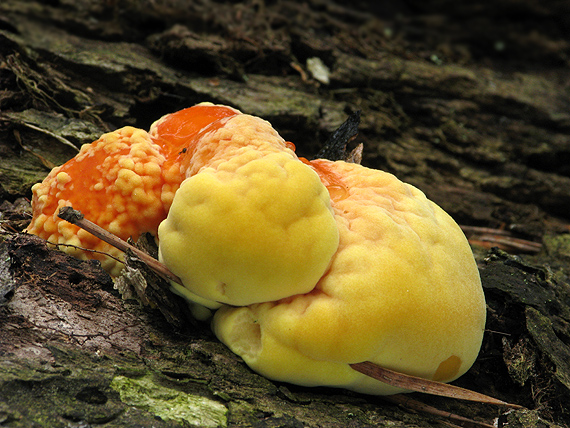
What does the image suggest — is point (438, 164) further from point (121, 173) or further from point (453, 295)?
point (121, 173)

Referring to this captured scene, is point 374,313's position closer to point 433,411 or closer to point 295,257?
point 295,257

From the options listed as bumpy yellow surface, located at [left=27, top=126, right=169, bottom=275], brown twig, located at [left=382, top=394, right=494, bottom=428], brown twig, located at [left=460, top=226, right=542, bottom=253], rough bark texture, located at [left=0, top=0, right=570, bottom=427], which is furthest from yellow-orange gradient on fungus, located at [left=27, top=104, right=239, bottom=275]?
brown twig, located at [left=460, top=226, right=542, bottom=253]

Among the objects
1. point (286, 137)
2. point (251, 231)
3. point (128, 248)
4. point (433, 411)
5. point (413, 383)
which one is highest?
point (286, 137)

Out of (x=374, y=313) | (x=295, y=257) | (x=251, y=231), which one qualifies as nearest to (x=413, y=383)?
(x=374, y=313)

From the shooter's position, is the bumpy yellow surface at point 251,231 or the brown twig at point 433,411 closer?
the bumpy yellow surface at point 251,231

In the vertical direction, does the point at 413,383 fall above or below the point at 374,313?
below

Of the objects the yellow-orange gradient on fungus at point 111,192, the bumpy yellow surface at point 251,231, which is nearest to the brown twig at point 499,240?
the bumpy yellow surface at point 251,231

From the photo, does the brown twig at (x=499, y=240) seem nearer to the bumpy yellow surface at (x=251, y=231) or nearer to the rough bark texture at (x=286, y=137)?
the rough bark texture at (x=286, y=137)

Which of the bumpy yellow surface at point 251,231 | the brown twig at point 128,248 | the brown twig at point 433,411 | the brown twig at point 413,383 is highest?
the bumpy yellow surface at point 251,231
